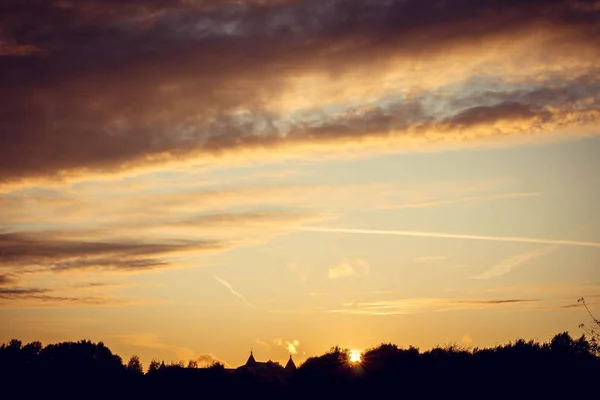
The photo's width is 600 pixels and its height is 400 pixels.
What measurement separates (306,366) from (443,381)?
35280 millimetres

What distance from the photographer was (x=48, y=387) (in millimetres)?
166125

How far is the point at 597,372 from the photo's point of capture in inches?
3802

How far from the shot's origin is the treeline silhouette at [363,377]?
10562cm

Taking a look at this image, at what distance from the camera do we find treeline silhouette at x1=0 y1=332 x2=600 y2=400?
4158 inches

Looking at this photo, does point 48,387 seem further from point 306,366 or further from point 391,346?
point 391,346

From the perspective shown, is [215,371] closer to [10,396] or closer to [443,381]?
[10,396]

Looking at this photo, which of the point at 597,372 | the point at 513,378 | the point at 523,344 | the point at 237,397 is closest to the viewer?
the point at 597,372

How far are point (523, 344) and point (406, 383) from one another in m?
26.1

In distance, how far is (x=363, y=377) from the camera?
132 metres

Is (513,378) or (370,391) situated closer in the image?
(513,378)

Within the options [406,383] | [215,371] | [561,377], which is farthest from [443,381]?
[215,371]

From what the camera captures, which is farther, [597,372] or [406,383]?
[406,383]

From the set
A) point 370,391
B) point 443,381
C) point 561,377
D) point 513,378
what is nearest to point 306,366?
point 370,391

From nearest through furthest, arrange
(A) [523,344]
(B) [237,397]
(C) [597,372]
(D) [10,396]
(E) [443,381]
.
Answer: (C) [597,372]
(E) [443,381]
(A) [523,344]
(B) [237,397]
(D) [10,396]
